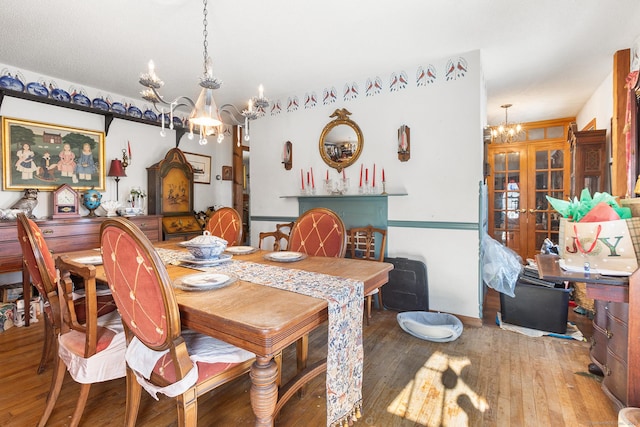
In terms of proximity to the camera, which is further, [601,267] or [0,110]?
[0,110]

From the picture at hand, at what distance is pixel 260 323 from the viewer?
0.96 metres

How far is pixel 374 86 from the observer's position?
131 inches

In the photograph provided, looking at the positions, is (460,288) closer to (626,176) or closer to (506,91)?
(626,176)

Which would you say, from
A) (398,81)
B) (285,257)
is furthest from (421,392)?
(398,81)

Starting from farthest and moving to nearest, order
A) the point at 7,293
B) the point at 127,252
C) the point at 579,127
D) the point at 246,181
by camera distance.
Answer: the point at 246,181
the point at 579,127
the point at 7,293
the point at 127,252

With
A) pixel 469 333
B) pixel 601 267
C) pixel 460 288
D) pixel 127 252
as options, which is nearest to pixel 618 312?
pixel 601 267

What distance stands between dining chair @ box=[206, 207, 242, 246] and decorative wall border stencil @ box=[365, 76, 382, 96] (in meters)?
1.93

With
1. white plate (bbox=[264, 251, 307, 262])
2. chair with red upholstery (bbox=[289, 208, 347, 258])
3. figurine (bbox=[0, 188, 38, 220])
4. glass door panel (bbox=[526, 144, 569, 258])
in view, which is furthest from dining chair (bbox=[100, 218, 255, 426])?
glass door panel (bbox=[526, 144, 569, 258])

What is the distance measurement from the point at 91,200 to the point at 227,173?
6.91 feet

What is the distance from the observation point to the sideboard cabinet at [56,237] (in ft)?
8.79

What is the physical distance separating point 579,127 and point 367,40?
3976mm

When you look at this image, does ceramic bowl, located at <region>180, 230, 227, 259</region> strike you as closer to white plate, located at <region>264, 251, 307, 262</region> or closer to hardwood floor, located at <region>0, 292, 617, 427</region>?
white plate, located at <region>264, 251, 307, 262</region>

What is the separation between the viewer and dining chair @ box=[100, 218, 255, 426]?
3.35 feet

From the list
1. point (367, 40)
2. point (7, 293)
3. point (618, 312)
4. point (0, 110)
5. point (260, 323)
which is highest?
point (367, 40)
